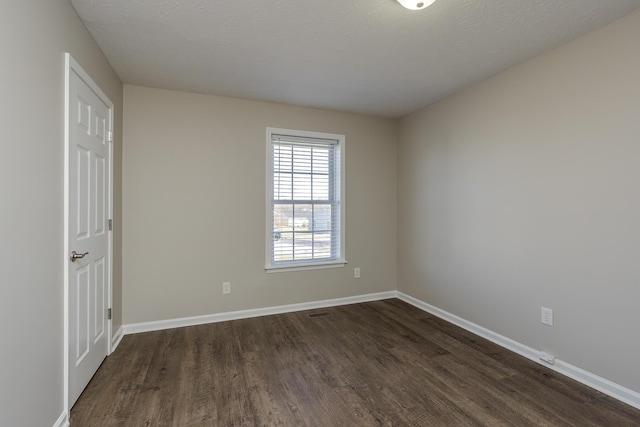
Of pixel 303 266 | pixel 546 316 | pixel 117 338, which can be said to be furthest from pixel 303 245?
pixel 546 316

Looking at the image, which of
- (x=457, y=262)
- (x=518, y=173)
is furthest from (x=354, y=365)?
(x=518, y=173)

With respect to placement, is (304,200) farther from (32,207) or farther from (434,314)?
(32,207)

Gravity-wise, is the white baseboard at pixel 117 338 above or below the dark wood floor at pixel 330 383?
above

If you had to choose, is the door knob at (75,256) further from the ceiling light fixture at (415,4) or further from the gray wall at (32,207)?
the ceiling light fixture at (415,4)

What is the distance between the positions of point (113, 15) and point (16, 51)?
846mm

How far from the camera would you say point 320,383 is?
7.10ft

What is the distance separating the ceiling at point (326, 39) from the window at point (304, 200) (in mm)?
778

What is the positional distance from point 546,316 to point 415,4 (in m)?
2.44

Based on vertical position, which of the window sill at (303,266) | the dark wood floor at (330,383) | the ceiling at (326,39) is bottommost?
the dark wood floor at (330,383)

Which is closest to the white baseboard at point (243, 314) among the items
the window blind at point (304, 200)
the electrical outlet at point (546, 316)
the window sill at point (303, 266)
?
the window sill at point (303, 266)

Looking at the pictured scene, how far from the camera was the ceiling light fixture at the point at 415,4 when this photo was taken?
5.69 ft

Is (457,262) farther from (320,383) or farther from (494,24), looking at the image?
(494,24)

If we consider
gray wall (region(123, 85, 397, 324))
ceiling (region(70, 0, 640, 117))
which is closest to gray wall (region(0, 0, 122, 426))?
ceiling (region(70, 0, 640, 117))

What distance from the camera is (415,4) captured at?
1757 mm
